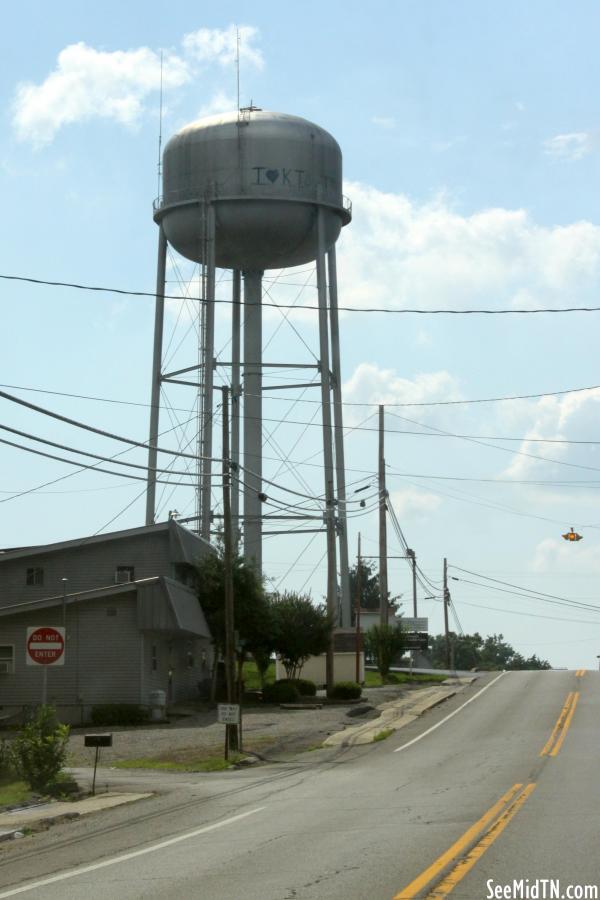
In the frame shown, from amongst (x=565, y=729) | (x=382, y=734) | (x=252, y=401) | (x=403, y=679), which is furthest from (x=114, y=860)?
(x=403, y=679)

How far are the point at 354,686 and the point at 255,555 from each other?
6.96m

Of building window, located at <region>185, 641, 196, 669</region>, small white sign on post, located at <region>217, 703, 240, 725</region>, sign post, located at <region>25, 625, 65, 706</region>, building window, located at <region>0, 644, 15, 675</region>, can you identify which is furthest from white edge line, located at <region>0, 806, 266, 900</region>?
building window, located at <region>185, 641, 196, 669</region>

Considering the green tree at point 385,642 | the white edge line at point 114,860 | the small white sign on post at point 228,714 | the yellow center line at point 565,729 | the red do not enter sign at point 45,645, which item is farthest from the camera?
the green tree at point 385,642

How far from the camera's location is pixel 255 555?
53.8 meters

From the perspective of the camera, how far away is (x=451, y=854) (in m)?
13.0

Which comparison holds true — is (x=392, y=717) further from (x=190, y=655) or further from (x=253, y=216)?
(x=253, y=216)

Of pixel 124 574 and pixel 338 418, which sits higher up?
pixel 338 418

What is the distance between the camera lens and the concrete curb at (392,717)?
34.4 meters

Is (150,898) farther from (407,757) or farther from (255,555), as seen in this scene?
(255,555)

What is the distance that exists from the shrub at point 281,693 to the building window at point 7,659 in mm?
11061

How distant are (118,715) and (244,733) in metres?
4.90

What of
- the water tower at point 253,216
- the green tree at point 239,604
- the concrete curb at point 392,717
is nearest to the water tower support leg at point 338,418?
the water tower at point 253,216

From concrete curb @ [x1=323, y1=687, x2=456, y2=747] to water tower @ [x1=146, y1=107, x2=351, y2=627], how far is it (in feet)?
21.7

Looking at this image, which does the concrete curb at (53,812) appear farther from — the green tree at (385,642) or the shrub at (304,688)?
the green tree at (385,642)
